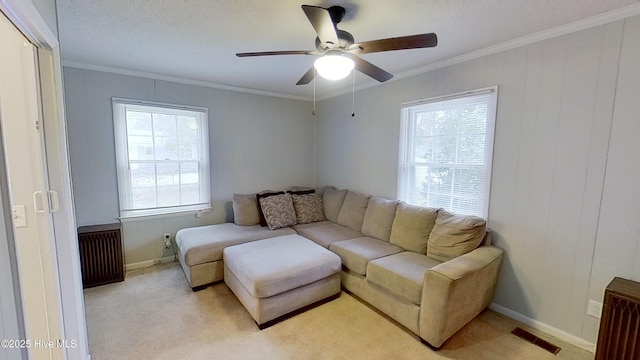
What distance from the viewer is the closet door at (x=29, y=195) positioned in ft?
4.34

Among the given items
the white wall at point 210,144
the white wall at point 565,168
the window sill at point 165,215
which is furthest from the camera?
the window sill at point 165,215

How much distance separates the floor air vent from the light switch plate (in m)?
3.37

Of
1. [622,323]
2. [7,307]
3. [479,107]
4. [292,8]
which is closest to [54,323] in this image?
[7,307]

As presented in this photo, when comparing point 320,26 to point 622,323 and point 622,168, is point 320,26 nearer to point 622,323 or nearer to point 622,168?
point 622,168

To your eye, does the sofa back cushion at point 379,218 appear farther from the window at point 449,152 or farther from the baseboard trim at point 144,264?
the baseboard trim at point 144,264

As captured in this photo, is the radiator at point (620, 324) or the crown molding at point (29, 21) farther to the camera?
the radiator at point (620, 324)

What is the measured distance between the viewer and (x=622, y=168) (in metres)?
1.80

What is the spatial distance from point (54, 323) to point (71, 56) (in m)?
2.56

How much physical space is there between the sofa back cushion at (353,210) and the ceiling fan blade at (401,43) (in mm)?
2078

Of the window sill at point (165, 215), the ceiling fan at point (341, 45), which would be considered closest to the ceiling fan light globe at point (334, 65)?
the ceiling fan at point (341, 45)

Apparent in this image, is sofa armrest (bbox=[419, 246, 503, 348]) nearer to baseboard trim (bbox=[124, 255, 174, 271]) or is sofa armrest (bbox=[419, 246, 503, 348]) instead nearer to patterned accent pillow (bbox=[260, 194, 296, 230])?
patterned accent pillow (bbox=[260, 194, 296, 230])

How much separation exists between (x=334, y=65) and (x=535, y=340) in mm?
2560

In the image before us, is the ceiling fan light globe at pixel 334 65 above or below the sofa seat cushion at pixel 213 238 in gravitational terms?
above

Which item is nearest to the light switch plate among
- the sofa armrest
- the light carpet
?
the light carpet
